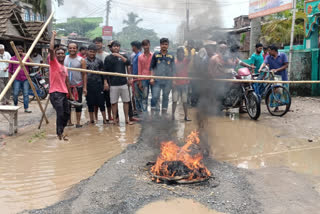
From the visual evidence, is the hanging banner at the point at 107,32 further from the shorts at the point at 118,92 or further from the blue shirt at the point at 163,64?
the shorts at the point at 118,92

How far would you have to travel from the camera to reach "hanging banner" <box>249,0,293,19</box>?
1116 cm

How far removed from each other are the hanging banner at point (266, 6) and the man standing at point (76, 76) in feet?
26.3

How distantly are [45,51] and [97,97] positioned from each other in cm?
1357

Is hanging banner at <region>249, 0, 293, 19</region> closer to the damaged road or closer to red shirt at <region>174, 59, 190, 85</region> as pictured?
red shirt at <region>174, 59, 190, 85</region>

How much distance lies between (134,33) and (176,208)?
14.5 ft

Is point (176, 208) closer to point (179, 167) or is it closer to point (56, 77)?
point (179, 167)

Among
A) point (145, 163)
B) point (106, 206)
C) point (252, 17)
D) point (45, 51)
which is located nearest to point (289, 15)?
point (252, 17)

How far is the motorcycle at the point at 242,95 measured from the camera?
762cm

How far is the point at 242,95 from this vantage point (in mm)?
8016

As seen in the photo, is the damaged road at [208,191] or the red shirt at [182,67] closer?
the damaged road at [208,191]

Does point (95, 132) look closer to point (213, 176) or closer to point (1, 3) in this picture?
point (213, 176)

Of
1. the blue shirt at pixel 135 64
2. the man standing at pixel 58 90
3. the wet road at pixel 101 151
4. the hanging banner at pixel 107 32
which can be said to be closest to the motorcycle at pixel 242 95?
the wet road at pixel 101 151

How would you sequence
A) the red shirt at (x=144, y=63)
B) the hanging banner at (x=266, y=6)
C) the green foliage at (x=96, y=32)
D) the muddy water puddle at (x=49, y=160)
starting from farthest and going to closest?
the hanging banner at (x=266, y=6), the green foliage at (x=96, y=32), the red shirt at (x=144, y=63), the muddy water puddle at (x=49, y=160)

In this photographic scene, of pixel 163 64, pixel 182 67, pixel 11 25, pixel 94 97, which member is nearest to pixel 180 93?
pixel 182 67
